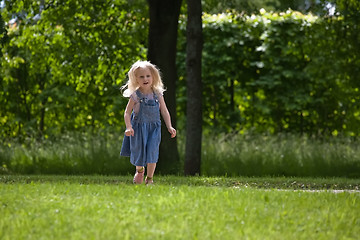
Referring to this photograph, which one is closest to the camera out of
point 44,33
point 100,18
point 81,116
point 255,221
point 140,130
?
point 255,221

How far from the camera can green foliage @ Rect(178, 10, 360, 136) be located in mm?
15820

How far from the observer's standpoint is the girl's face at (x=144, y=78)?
8.27 metres

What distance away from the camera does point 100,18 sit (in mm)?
13852

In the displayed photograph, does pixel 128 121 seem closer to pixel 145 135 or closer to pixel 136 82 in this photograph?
pixel 145 135

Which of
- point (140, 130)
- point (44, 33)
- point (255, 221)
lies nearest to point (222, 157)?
point (140, 130)

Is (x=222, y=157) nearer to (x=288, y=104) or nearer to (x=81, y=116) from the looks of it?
(x=288, y=104)

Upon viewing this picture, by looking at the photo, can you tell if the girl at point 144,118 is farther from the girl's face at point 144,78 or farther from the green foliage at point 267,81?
the green foliage at point 267,81

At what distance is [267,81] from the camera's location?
52.1 feet

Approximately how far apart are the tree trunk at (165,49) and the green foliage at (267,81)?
3760 mm

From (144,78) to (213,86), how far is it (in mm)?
8182

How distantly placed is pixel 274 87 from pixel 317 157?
3.83 meters

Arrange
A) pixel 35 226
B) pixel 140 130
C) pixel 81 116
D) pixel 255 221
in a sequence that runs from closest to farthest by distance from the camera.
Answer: pixel 35 226 → pixel 255 221 → pixel 140 130 → pixel 81 116

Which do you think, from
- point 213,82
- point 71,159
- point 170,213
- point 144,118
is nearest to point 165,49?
point 71,159

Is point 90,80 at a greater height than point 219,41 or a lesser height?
lesser
